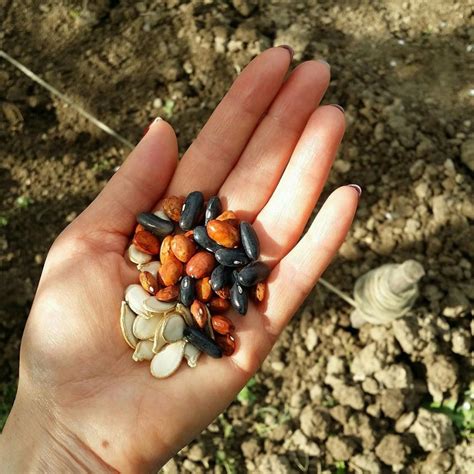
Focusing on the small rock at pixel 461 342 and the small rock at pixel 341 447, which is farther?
the small rock at pixel 461 342

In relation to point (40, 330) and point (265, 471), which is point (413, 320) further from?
point (40, 330)

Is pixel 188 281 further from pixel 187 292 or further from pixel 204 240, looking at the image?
pixel 204 240

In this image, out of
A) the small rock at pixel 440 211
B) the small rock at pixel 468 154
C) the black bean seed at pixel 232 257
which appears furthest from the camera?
the small rock at pixel 468 154

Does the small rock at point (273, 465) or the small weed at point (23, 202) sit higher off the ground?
the small weed at point (23, 202)

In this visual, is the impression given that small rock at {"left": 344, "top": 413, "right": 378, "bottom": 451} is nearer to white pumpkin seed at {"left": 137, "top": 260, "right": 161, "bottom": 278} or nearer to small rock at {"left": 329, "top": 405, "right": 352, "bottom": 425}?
small rock at {"left": 329, "top": 405, "right": 352, "bottom": 425}

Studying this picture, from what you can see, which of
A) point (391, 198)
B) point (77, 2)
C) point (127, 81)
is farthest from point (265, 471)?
point (77, 2)

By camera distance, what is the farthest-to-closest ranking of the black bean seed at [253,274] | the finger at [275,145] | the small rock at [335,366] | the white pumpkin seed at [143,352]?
the small rock at [335,366], the finger at [275,145], the black bean seed at [253,274], the white pumpkin seed at [143,352]

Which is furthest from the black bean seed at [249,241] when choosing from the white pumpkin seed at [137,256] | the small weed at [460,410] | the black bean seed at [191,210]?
the small weed at [460,410]

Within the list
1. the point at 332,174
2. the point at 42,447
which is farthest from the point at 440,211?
the point at 42,447

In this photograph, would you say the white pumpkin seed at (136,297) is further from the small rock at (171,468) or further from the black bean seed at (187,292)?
the small rock at (171,468)
